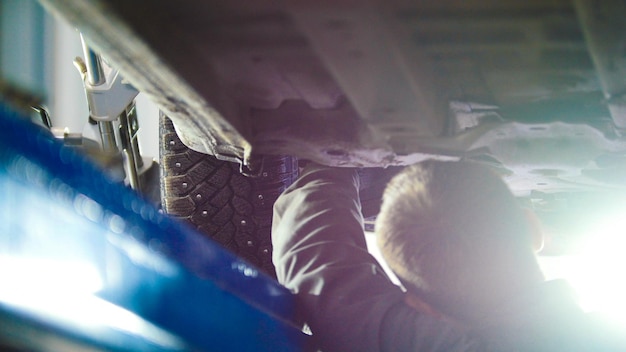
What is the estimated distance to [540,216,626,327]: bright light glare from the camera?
1.02 meters

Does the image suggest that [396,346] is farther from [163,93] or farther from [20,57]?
[20,57]

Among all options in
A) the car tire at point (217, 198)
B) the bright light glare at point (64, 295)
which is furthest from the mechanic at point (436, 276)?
the car tire at point (217, 198)

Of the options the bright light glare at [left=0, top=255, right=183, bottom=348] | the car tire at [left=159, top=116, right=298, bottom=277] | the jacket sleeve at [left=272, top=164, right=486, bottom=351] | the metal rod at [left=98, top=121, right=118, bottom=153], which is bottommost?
the bright light glare at [left=0, top=255, right=183, bottom=348]

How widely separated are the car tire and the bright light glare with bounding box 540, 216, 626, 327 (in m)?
0.77

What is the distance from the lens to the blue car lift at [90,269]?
79cm

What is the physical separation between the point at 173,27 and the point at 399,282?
0.56 metres

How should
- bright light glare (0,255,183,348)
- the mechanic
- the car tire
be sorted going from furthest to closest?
the car tire
the mechanic
bright light glare (0,255,183,348)

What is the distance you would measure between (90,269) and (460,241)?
0.54 m

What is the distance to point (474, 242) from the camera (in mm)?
1016

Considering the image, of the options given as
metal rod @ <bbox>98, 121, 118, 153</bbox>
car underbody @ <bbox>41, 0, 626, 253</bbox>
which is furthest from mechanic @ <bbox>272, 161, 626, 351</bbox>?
metal rod @ <bbox>98, 121, 118, 153</bbox>

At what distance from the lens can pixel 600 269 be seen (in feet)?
4.80

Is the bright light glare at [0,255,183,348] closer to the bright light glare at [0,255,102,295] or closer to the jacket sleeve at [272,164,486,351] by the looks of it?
the bright light glare at [0,255,102,295]

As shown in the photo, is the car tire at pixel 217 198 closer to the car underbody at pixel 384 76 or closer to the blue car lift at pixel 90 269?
the car underbody at pixel 384 76

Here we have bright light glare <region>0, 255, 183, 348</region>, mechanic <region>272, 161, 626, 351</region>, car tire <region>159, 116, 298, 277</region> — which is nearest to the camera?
bright light glare <region>0, 255, 183, 348</region>
